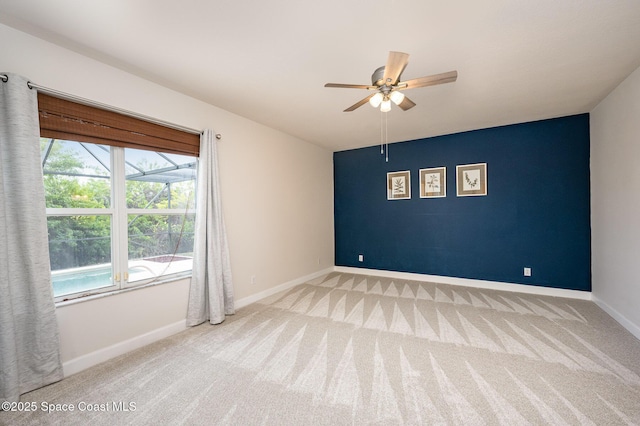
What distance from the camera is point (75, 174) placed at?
7.49ft

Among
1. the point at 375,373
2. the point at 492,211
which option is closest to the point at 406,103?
the point at 375,373

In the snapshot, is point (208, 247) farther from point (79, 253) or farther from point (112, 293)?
point (79, 253)

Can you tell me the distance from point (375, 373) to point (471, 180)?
12.2ft

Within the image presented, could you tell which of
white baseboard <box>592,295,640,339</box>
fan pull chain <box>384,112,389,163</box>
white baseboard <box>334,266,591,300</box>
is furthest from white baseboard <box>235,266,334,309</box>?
white baseboard <box>592,295,640,339</box>

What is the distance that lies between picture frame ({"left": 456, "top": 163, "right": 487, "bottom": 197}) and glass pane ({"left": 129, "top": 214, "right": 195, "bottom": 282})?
14.1 feet

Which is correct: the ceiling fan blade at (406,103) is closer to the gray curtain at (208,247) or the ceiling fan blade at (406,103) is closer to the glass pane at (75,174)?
the gray curtain at (208,247)

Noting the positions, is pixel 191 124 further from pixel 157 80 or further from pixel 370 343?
pixel 370 343

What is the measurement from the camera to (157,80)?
2662 millimetres

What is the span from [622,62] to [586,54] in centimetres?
50

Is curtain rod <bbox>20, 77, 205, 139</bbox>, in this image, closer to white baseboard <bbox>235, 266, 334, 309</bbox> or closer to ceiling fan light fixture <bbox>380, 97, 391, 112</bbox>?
ceiling fan light fixture <bbox>380, 97, 391, 112</bbox>

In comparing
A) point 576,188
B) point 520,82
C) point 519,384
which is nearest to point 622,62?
point 520,82

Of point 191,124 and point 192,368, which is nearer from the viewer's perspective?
point 192,368

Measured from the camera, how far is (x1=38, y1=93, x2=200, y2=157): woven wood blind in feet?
6.78

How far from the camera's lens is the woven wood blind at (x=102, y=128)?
6.78 feet
